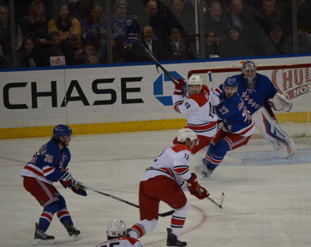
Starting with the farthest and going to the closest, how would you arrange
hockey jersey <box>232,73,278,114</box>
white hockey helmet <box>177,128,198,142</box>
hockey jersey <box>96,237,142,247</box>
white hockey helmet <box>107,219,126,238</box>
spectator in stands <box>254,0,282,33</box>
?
spectator in stands <box>254,0,282,33</box> → hockey jersey <box>232,73,278,114</box> → white hockey helmet <box>177,128,198,142</box> → white hockey helmet <box>107,219,126,238</box> → hockey jersey <box>96,237,142,247</box>

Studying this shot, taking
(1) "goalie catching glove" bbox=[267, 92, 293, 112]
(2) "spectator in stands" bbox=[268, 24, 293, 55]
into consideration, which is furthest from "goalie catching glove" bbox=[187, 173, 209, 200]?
(2) "spectator in stands" bbox=[268, 24, 293, 55]

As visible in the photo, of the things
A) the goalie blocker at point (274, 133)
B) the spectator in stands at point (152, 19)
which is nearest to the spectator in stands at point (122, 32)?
the spectator in stands at point (152, 19)

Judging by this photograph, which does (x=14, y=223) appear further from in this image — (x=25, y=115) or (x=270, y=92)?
(x=25, y=115)

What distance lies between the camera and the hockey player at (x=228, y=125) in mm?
7504

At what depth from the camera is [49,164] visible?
17.2 ft

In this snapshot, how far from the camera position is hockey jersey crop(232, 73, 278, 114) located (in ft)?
28.3

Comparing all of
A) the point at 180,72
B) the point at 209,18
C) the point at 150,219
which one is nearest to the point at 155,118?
the point at 180,72

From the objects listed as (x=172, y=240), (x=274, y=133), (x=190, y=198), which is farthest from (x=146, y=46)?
(x=172, y=240)

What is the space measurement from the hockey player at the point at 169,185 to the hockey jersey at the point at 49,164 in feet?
2.35

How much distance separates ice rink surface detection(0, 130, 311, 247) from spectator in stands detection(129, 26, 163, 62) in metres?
1.36

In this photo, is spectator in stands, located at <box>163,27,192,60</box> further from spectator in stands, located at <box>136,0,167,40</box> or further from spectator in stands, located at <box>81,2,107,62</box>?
spectator in stands, located at <box>81,2,107,62</box>

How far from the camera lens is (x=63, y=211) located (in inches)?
213

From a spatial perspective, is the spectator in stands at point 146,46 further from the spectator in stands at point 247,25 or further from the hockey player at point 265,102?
the hockey player at point 265,102

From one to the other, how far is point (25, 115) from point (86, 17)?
64.3 inches
